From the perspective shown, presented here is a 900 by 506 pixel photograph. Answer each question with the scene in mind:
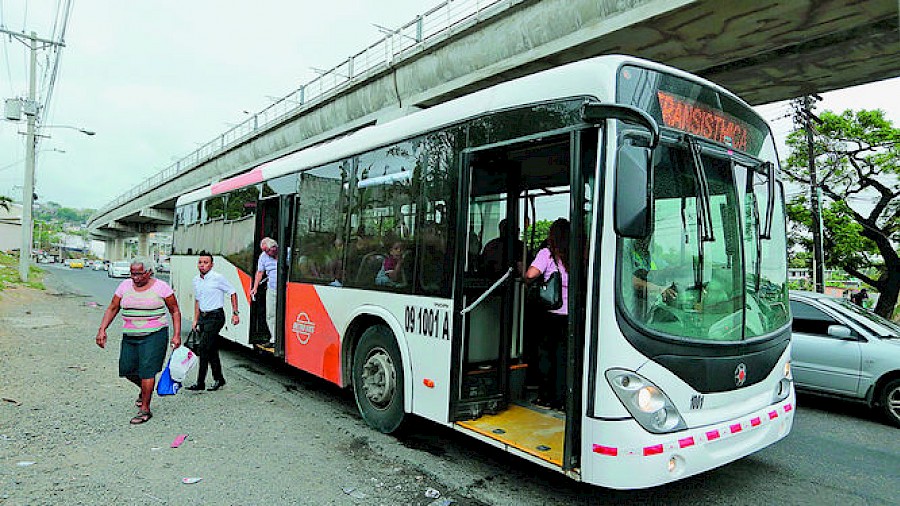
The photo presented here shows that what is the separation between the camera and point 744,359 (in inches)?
162

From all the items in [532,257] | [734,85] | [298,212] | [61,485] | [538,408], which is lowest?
[61,485]

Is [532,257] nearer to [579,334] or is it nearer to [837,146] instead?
[579,334]

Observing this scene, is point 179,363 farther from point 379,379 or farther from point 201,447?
point 379,379

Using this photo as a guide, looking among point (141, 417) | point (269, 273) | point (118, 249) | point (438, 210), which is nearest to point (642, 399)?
point (438, 210)

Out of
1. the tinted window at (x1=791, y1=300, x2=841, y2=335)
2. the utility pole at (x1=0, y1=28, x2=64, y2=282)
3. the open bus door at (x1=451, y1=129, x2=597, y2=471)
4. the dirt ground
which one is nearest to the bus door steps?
the open bus door at (x1=451, y1=129, x2=597, y2=471)

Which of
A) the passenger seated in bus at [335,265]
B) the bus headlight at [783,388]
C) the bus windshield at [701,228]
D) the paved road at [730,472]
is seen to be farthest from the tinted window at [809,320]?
the passenger seated in bus at [335,265]

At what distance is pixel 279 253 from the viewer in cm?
778

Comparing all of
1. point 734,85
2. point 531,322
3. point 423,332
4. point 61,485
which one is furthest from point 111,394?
point 734,85

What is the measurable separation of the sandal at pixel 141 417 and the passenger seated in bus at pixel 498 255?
3910 mm

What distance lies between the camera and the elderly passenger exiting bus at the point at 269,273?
8016 millimetres

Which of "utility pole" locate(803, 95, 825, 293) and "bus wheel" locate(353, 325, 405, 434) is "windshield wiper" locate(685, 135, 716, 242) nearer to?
"bus wheel" locate(353, 325, 405, 434)

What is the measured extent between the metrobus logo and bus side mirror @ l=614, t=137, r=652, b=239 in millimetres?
4420

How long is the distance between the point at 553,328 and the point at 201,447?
3355 mm

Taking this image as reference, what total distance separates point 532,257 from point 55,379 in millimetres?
6663
